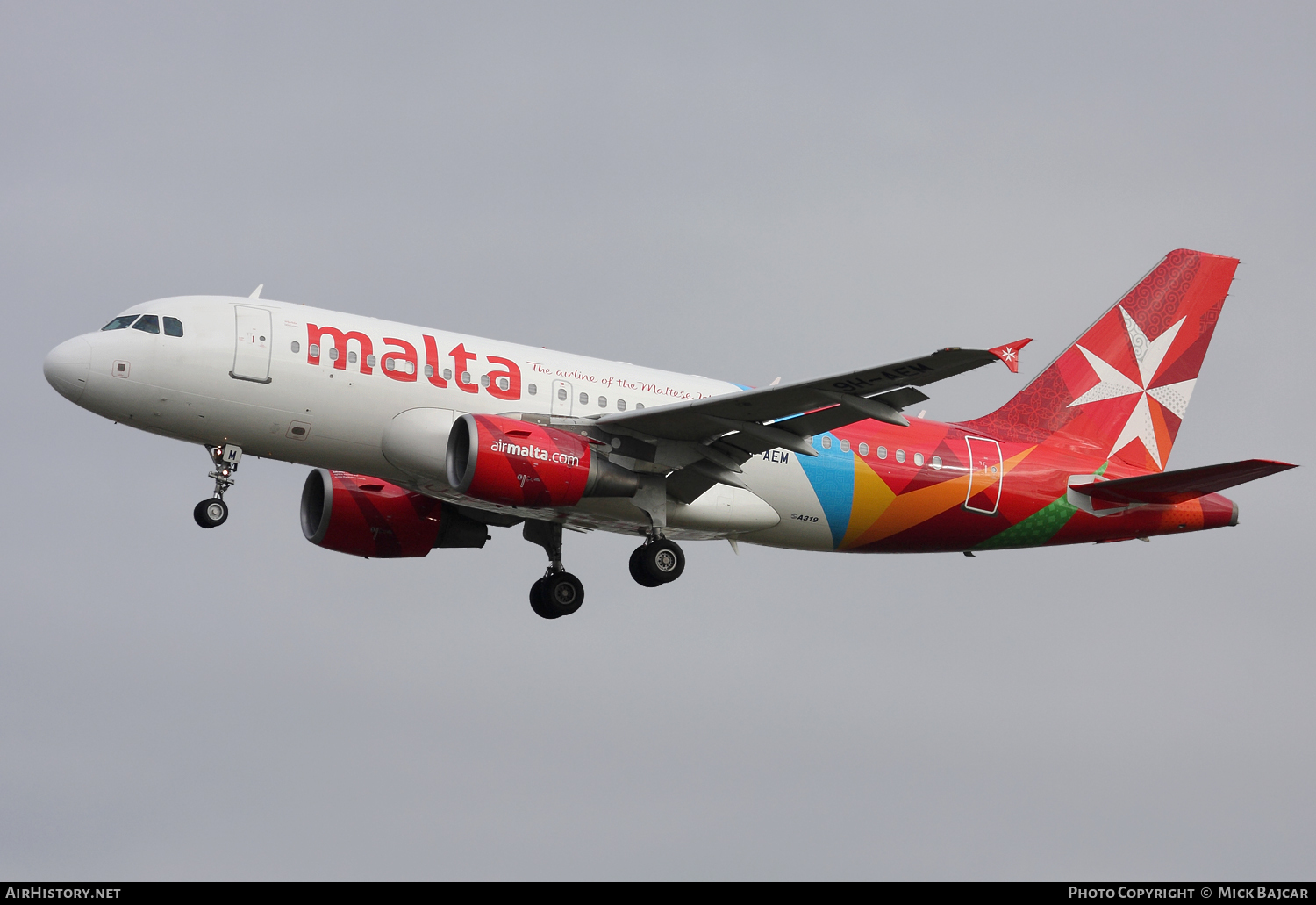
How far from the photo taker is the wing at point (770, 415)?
26.9 meters

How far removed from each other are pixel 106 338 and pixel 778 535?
14.6 metres

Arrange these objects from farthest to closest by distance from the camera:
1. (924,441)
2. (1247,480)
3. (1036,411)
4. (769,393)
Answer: (1036,411), (924,441), (1247,480), (769,393)

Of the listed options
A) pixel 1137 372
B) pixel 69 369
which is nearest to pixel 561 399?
pixel 69 369

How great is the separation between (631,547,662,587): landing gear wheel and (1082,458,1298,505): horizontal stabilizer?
1065 cm

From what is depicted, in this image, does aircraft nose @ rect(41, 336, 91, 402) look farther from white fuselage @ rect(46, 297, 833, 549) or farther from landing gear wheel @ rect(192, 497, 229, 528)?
landing gear wheel @ rect(192, 497, 229, 528)

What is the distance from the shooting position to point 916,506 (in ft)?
114

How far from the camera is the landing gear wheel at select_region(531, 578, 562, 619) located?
119ft

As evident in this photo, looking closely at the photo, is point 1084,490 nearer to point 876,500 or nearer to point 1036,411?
point 1036,411

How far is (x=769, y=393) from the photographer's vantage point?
29.2 metres

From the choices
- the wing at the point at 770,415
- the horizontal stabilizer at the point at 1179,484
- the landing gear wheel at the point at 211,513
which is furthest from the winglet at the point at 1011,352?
the landing gear wheel at the point at 211,513

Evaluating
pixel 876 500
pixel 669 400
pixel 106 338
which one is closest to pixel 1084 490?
pixel 876 500

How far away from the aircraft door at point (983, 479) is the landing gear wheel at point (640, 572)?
25.1 feet

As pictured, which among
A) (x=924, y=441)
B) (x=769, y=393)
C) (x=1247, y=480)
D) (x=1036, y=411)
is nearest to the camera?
(x=769, y=393)

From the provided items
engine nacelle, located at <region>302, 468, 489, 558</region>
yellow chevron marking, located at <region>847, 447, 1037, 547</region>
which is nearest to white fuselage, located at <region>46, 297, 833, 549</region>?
engine nacelle, located at <region>302, 468, 489, 558</region>
